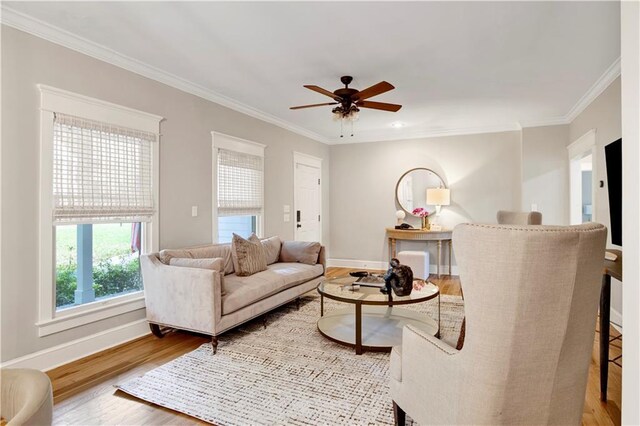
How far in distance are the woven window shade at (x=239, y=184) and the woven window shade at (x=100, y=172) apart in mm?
1014

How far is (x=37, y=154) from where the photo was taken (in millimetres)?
2598

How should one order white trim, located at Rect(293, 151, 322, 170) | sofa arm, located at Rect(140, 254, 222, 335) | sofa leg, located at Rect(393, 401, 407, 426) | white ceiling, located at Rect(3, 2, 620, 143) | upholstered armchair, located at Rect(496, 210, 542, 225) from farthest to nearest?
white trim, located at Rect(293, 151, 322, 170), upholstered armchair, located at Rect(496, 210, 542, 225), sofa arm, located at Rect(140, 254, 222, 335), white ceiling, located at Rect(3, 2, 620, 143), sofa leg, located at Rect(393, 401, 407, 426)

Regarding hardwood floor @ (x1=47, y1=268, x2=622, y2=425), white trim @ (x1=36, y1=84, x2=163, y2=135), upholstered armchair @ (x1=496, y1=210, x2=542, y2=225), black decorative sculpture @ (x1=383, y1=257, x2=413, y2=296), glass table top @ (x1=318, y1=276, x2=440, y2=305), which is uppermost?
white trim @ (x1=36, y1=84, x2=163, y2=135)

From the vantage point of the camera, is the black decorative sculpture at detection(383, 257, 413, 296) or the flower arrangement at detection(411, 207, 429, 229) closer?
the black decorative sculpture at detection(383, 257, 413, 296)

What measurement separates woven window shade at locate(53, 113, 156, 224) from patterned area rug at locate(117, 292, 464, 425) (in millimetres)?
1419

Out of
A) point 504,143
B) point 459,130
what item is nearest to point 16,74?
point 459,130

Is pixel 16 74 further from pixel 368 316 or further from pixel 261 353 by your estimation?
pixel 368 316

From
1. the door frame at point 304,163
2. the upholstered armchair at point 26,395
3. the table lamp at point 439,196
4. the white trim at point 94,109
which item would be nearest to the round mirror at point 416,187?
the table lamp at point 439,196

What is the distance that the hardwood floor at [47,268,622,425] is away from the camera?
1.98 meters

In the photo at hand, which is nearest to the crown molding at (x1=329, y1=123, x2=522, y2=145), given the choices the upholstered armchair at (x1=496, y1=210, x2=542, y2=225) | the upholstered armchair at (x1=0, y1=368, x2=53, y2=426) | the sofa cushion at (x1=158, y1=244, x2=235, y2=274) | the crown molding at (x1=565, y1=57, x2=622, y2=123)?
the crown molding at (x1=565, y1=57, x2=622, y2=123)

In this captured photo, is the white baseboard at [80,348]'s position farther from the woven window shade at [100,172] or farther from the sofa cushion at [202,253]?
the woven window shade at [100,172]

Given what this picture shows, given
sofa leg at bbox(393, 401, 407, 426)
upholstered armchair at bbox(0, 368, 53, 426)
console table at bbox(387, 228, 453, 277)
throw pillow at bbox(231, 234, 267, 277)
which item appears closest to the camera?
Result: upholstered armchair at bbox(0, 368, 53, 426)

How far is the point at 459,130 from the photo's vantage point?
19.7ft

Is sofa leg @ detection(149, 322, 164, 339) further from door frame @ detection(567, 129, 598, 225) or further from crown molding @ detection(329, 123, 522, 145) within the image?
door frame @ detection(567, 129, 598, 225)
